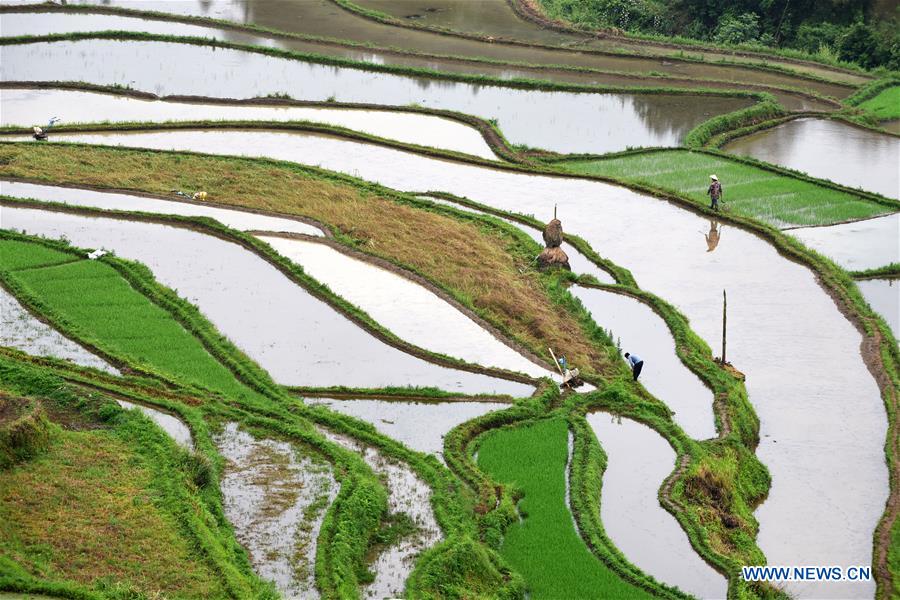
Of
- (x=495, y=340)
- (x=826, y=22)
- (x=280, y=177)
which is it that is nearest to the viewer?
(x=495, y=340)

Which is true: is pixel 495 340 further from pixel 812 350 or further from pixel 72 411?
pixel 72 411

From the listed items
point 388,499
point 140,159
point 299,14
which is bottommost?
point 388,499

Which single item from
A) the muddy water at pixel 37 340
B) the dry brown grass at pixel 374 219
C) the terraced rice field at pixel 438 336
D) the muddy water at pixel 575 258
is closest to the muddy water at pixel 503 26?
the terraced rice field at pixel 438 336

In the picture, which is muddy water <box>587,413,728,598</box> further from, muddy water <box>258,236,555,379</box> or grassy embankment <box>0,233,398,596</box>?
grassy embankment <box>0,233,398,596</box>

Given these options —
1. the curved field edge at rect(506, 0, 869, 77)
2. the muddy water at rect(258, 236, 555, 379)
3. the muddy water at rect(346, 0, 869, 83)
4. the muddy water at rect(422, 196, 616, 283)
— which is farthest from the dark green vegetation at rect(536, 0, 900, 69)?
the muddy water at rect(258, 236, 555, 379)

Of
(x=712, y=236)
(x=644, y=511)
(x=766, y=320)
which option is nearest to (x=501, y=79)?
(x=712, y=236)

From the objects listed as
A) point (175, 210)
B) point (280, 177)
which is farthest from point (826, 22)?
point (175, 210)

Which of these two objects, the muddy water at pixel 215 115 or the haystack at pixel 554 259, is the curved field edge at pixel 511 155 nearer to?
the muddy water at pixel 215 115
